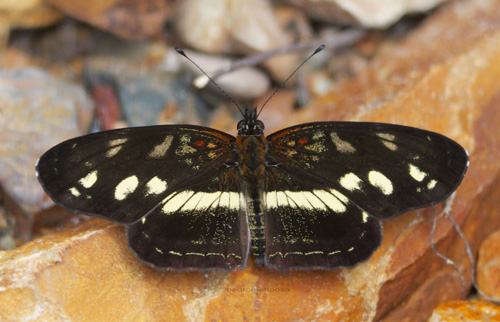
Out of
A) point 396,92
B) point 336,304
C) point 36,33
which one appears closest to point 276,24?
point 396,92

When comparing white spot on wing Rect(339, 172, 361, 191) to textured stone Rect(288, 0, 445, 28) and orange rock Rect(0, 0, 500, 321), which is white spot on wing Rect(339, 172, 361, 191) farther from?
textured stone Rect(288, 0, 445, 28)

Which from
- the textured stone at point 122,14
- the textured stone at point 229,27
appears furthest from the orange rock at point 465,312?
the textured stone at point 122,14

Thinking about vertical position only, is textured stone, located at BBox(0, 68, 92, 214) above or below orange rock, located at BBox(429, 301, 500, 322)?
below

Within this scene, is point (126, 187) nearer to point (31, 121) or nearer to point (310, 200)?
point (310, 200)

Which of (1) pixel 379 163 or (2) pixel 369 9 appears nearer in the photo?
(1) pixel 379 163

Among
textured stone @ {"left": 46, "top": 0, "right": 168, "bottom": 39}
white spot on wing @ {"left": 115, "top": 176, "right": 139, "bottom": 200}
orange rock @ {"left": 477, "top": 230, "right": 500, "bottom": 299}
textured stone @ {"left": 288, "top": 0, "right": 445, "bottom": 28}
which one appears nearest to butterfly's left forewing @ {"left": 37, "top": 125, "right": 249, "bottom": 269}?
white spot on wing @ {"left": 115, "top": 176, "right": 139, "bottom": 200}

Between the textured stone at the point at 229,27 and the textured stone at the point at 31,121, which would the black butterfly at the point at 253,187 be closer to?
the textured stone at the point at 31,121

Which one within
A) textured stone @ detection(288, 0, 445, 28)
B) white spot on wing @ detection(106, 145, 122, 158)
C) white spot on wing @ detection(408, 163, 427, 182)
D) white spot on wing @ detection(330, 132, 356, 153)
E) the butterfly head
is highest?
textured stone @ detection(288, 0, 445, 28)

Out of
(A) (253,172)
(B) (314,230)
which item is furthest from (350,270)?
(A) (253,172)
